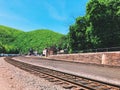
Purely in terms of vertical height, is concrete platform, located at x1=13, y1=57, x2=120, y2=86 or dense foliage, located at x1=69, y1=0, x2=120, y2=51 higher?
dense foliage, located at x1=69, y1=0, x2=120, y2=51

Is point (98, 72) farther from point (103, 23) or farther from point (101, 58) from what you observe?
point (103, 23)

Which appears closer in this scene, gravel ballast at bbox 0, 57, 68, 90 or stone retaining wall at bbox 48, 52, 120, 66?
gravel ballast at bbox 0, 57, 68, 90

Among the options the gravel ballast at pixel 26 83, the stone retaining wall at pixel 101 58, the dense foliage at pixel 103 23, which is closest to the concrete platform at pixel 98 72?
the stone retaining wall at pixel 101 58

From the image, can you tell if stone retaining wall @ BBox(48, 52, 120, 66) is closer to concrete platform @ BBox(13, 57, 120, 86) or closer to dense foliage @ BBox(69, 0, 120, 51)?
concrete platform @ BBox(13, 57, 120, 86)

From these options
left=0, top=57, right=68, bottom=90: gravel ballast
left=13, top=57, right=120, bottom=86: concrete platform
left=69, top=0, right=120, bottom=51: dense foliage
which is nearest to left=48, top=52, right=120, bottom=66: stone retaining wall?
left=13, top=57, right=120, bottom=86: concrete platform

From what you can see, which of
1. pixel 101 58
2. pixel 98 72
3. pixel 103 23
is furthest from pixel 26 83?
pixel 103 23

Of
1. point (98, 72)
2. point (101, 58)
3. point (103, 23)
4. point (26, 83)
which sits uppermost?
point (103, 23)

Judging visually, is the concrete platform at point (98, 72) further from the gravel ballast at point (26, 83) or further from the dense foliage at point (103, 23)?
the dense foliage at point (103, 23)

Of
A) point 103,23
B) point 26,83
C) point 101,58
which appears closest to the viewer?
point 26,83

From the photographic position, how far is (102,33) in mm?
50969

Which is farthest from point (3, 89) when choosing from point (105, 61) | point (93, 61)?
point (93, 61)

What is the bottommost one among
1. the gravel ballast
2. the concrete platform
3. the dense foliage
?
the gravel ballast

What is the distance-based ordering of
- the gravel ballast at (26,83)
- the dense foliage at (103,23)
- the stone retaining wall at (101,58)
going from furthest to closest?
the dense foliage at (103,23), the stone retaining wall at (101,58), the gravel ballast at (26,83)

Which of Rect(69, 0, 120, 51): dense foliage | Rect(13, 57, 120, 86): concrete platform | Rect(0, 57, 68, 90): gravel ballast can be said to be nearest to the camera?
Rect(0, 57, 68, 90): gravel ballast
